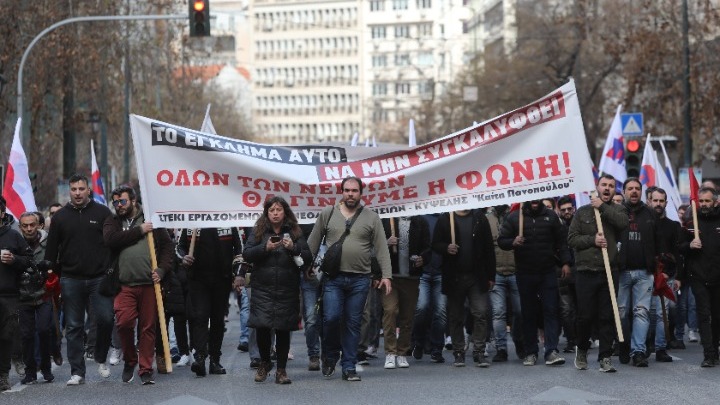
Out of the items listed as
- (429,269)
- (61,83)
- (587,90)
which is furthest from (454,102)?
(429,269)

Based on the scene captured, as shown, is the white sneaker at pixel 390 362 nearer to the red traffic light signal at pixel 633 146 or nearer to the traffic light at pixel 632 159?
the traffic light at pixel 632 159

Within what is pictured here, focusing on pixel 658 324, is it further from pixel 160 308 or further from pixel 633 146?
pixel 633 146

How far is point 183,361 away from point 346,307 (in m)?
3.03

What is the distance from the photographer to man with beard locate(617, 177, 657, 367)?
16875mm

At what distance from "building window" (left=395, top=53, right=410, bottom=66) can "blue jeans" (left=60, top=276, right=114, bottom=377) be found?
151 m

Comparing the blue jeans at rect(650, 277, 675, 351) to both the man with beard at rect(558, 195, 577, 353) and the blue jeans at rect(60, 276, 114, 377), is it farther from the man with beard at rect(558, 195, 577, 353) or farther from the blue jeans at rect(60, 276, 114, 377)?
the blue jeans at rect(60, 276, 114, 377)

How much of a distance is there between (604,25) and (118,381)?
37932 mm

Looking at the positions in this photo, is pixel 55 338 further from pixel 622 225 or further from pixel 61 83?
pixel 61 83

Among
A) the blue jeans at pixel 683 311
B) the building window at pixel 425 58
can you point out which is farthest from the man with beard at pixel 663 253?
the building window at pixel 425 58

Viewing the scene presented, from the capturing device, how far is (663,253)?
17.1 meters

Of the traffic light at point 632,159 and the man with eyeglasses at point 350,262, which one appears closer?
the man with eyeglasses at point 350,262

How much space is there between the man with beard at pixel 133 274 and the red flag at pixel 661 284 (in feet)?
17.3

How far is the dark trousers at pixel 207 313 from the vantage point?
16.4m

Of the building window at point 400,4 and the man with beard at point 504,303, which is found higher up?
the building window at point 400,4
